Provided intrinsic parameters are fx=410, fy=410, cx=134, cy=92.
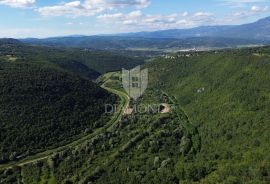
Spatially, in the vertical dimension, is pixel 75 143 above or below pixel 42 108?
below

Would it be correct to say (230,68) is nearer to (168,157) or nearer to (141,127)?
(141,127)

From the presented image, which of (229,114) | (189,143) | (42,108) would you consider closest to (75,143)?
(42,108)

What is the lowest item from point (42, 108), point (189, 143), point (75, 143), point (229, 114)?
point (75, 143)

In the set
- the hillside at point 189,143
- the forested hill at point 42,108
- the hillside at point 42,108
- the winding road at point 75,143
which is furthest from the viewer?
the hillside at point 42,108

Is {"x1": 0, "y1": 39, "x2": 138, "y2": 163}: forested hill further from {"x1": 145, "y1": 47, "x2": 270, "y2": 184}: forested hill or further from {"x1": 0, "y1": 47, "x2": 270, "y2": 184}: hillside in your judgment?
{"x1": 145, "y1": 47, "x2": 270, "y2": 184}: forested hill

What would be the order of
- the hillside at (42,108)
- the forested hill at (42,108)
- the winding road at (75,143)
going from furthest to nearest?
the hillside at (42,108), the forested hill at (42,108), the winding road at (75,143)

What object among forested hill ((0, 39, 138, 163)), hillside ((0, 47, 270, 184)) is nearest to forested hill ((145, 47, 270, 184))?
hillside ((0, 47, 270, 184))

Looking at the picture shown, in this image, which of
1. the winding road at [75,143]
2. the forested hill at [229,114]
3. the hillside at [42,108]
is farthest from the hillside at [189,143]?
the hillside at [42,108]

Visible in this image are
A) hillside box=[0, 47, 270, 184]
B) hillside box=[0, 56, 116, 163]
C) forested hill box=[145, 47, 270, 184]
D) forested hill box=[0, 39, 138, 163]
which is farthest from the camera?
hillside box=[0, 56, 116, 163]

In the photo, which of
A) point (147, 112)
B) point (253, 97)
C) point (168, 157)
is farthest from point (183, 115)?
point (168, 157)

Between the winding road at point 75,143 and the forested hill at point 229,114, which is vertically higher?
the forested hill at point 229,114

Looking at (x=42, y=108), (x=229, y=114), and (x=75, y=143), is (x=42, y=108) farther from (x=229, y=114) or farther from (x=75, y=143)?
(x=229, y=114)

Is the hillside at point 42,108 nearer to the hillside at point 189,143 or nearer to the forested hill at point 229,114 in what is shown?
the hillside at point 189,143
